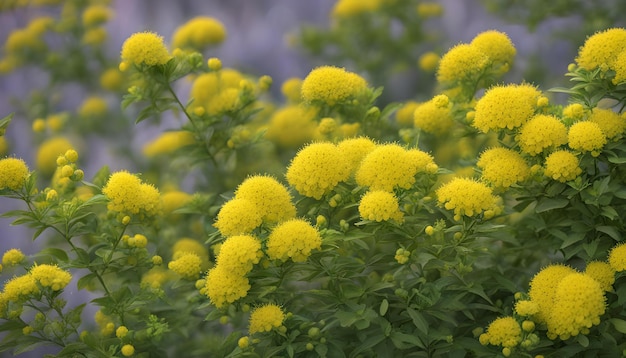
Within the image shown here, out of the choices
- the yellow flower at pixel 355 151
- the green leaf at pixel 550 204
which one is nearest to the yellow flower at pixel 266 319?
the yellow flower at pixel 355 151

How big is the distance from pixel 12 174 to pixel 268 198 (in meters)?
0.75

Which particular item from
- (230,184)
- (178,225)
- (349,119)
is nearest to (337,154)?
(349,119)

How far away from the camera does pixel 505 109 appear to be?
2.27 meters

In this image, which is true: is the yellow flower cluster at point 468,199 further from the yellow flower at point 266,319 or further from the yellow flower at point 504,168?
the yellow flower at point 266,319

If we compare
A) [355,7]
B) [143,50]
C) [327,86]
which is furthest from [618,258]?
[355,7]

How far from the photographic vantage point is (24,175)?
233cm

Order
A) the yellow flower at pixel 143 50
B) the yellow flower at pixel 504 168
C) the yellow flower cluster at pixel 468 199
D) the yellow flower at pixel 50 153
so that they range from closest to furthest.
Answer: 1. the yellow flower cluster at pixel 468 199
2. the yellow flower at pixel 504 168
3. the yellow flower at pixel 143 50
4. the yellow flower at pixel 50 153

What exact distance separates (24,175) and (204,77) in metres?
0.92

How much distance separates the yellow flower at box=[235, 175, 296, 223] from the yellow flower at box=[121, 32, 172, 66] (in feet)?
2.08

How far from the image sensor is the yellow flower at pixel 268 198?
2.16 m

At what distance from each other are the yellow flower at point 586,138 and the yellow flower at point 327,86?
74 centimetres

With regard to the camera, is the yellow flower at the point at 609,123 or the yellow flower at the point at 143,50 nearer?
the yellow flower at the point at 609,123

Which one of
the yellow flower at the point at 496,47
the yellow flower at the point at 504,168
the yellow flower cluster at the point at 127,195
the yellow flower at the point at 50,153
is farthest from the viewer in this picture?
the yellow flower at the point at 50,153

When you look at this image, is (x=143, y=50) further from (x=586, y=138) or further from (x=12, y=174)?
(x=586, y=138)
